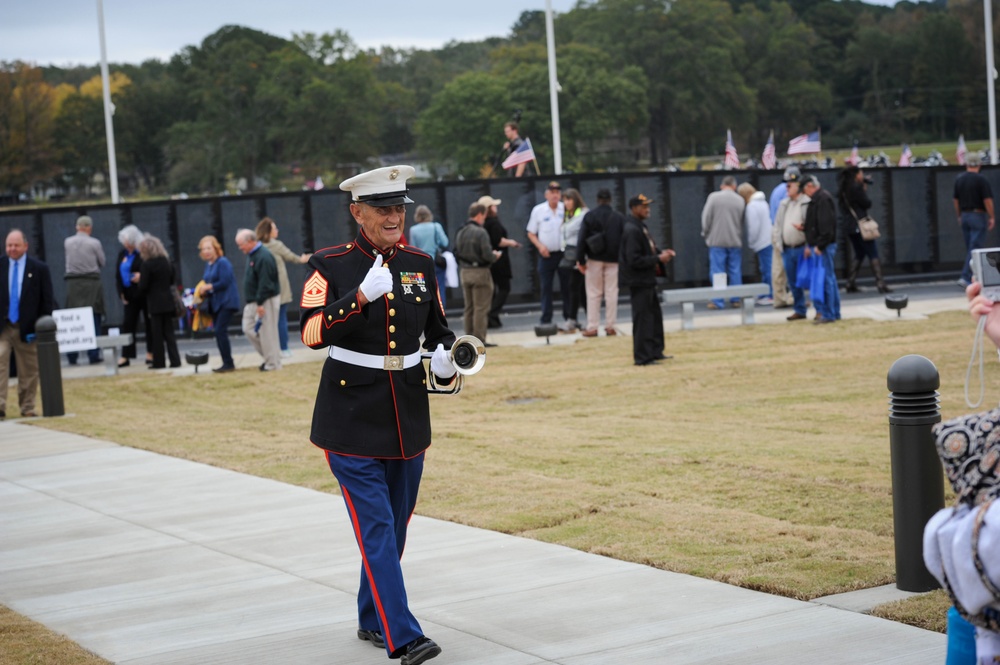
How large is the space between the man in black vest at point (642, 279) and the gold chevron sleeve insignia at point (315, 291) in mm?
9773

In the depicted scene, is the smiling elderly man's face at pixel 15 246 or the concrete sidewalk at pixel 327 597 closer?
the concrete sidewalk at pixel 327 597

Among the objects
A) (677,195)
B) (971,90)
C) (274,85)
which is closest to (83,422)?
(677,195)

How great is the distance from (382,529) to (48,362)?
992cm

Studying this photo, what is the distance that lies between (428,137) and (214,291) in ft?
311

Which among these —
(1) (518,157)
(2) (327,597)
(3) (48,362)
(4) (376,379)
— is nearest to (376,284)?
(4) (376,379)

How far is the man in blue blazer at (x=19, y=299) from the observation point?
14.2 m

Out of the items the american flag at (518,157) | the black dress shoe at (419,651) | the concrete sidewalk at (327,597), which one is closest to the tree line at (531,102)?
the american flag at (518,157)

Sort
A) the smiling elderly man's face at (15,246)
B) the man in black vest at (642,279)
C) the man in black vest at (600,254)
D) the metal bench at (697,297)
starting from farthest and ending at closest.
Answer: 1. the metal bench at (697,297)
2. the man in black vest at (600,254)
3. the man in black vest at (642,279)
4. the smiling elderly man's face at (15,246)

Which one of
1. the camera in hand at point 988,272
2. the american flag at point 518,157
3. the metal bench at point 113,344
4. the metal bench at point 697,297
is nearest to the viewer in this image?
the camera in hand at point 988,272

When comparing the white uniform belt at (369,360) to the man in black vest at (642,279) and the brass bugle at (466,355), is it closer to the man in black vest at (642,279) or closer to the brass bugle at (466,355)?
the brass bugle at (466,355)

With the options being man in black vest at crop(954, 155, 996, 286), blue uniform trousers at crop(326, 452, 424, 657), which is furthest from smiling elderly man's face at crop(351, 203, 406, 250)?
man in black vest at crop(954, 155, 996, 286)

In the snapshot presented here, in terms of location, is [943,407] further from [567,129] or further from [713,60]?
[713,60]

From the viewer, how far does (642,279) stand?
15.3 meters

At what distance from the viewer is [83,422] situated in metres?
14.1
